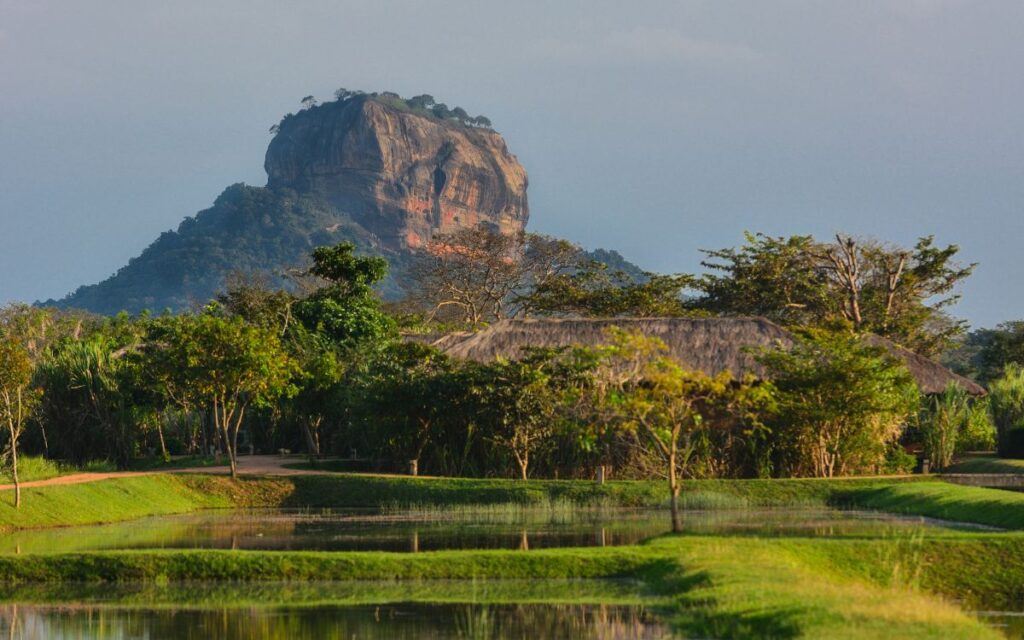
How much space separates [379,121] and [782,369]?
164631mm

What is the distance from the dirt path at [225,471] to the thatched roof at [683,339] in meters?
5.39

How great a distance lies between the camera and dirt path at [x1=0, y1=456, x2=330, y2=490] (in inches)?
1135

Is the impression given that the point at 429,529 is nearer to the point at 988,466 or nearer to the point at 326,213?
the point at 988,466

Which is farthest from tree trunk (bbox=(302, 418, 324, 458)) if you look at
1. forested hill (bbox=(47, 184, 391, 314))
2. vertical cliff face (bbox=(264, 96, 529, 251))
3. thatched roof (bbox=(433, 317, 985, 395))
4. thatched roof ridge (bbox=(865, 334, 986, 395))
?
vertical cliff face (bbox=(264, 96, 529, 251))

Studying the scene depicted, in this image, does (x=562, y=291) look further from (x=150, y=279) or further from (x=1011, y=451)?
(x=150, y=279)

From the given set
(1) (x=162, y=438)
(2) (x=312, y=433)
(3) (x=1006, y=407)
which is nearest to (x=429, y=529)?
(1) (x=162, y=438)

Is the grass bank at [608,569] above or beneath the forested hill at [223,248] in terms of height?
beneath

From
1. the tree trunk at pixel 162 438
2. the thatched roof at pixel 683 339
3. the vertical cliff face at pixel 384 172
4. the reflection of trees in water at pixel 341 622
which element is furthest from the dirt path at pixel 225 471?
the vertical cliff face at pixel 384 172

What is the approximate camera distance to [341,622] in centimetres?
1530

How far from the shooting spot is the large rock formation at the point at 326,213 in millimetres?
166500

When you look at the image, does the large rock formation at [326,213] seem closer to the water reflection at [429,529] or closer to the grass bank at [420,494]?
the grass bank at [420,494]

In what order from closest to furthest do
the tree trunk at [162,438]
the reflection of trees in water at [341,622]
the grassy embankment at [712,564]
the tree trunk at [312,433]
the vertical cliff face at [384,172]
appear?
the grassy embankment at [712,564], the reflection of trees in water at [341,622], the tree trunk at [162,438], the tree trunk at [312,433], the vertical cliff face at [384,172]

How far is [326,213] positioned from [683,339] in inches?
5939

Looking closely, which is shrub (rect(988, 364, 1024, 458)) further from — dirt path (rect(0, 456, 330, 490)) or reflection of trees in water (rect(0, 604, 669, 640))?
reflection of trees in water (rect(0, 604, 669, 640))
